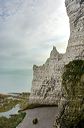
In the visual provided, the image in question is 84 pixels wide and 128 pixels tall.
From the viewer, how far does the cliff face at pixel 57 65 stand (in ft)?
106

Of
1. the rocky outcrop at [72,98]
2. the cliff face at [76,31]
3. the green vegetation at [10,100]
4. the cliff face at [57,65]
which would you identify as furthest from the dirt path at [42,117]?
the green vegetation at [10,100]

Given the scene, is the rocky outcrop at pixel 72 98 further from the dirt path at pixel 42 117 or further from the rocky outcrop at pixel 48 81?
the rocky outcrop at pixel 48 81

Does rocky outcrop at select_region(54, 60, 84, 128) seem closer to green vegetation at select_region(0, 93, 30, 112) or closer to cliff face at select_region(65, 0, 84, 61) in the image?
cliff face at select_region(65, 0, 84, 61)

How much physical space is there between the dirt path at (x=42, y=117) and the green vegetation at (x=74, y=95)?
18.5 ft

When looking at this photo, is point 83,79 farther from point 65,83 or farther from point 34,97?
point 34,97

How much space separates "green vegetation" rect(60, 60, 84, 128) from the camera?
2569 cm

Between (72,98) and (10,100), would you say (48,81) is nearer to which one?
(72,98)

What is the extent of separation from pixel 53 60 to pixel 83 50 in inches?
302

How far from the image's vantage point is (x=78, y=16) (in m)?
32.9

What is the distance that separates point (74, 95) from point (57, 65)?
427 inches

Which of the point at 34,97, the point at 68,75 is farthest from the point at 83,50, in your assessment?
the point at 34,97

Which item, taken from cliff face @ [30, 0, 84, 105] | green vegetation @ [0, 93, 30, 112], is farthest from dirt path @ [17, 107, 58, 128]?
green vegetation @ [0, 93, 30, 112]

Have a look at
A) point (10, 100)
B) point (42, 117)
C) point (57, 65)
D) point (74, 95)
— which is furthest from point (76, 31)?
point (10, 100)

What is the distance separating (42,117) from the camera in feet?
115
